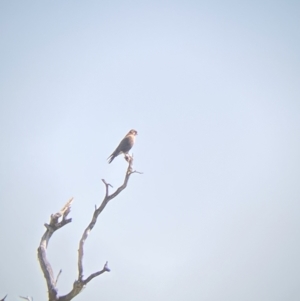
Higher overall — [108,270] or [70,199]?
[70,199]

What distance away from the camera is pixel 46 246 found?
4.15 m

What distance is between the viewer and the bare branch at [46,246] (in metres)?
3.76

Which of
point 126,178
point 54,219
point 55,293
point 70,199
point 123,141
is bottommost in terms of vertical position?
point 55,293

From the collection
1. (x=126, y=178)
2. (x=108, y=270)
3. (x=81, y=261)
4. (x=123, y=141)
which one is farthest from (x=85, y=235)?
(x=123, y=141)

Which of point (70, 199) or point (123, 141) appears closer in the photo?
point (70, 199)

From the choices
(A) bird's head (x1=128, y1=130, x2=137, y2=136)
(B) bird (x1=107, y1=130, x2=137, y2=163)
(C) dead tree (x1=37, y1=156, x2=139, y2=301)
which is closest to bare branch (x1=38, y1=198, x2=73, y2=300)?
(C) dead tree (x1=37, y1=156, x2=139, y2=301)

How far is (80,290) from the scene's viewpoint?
3.71 meters

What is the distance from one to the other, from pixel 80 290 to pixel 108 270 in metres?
0.50

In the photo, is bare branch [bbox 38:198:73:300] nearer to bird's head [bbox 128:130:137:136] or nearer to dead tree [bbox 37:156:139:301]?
dead tree [bbox 37:156:139:301]

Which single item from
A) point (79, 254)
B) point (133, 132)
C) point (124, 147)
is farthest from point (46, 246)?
point (133, 132)

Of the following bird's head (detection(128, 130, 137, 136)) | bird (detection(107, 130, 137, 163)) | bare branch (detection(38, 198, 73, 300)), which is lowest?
bare branch (detection(38, 198, 73, 300))

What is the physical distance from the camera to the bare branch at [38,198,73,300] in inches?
148

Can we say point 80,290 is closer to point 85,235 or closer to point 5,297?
point 85,235

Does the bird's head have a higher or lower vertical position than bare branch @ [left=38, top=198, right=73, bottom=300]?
higher
